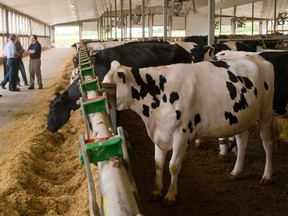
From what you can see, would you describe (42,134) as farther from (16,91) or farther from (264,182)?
(16,91)

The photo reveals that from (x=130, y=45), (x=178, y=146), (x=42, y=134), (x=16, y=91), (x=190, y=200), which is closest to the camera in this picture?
(x=178, y=146)

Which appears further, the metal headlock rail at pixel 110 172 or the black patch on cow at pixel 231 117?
the black patch on cow at pixel 231 117

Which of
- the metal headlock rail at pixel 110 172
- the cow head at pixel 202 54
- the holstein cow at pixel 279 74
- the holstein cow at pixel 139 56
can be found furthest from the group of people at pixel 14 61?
the metal headlock rail at pixel 110 172

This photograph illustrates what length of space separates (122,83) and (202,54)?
4.02 meters

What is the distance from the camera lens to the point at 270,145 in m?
5.21

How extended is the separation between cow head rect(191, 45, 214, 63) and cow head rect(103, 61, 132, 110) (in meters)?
3.79

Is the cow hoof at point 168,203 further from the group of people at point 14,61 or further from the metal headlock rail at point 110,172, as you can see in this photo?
the group of people at point 14,61

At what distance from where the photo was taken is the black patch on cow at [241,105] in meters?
4.59

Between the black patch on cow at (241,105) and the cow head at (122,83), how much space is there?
1.14 m

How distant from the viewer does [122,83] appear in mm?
4387

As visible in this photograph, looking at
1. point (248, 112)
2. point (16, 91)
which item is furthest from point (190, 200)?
point (16, 91)

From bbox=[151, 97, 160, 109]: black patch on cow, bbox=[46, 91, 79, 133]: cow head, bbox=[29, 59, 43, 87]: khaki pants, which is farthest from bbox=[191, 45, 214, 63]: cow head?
bbox=[29, 59, 43, 87]: khaki pants

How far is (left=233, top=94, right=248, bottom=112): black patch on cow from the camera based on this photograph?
4.59 m

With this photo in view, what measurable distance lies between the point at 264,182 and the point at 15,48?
10991 mm
